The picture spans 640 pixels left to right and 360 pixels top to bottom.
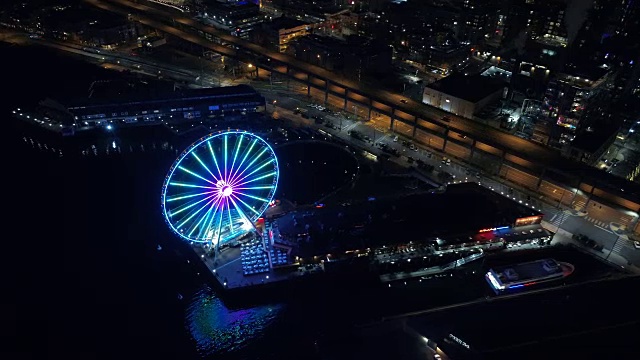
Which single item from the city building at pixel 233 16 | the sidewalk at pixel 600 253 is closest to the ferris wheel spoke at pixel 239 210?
the sidewalk at pixel 600 253

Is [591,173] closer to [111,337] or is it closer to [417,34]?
[417,34]

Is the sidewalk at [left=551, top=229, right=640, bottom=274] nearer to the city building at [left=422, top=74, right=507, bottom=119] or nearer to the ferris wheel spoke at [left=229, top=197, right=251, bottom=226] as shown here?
the city building at [left=422, top=74, right=507, bottom=119]

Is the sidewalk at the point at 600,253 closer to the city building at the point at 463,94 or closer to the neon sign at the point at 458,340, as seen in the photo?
the neon sign at the point at 458,340

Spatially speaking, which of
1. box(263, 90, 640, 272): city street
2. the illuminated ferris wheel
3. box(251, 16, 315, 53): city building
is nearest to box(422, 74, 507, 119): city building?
box(263, 90, 640, 272): city street

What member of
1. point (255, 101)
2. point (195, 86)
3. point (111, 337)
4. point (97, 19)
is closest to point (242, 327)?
point (111, 337)

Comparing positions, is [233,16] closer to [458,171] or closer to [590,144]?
[458,171]

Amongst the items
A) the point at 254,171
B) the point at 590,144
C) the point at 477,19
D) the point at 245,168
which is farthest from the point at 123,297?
the point at 477,19
